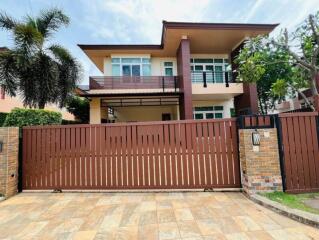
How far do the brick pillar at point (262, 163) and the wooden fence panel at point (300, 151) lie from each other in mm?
204

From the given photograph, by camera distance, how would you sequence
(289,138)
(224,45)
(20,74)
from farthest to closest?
1. (224,45)
2. (20,74)
3. (289,138)

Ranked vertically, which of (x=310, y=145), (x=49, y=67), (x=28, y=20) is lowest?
(x=310, y=145)

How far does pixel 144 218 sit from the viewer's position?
3463 millimetres

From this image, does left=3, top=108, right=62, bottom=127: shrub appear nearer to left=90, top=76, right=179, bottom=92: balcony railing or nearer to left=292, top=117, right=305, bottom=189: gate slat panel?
left=292, top=117, right=305, bottom=189: gate slat panel

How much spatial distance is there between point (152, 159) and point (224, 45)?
40.6 ft

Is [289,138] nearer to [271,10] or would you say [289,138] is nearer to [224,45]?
[271,10]

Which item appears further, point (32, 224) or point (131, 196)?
point (131, 196)

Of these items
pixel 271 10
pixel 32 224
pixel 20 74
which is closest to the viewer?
pixel 32 224

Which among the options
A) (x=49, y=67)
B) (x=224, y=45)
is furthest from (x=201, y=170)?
(x=224, y=45)

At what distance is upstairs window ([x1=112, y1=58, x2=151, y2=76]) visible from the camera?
586 inches

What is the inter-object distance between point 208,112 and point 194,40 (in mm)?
5743

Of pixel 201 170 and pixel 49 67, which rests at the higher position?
pixel 49 67

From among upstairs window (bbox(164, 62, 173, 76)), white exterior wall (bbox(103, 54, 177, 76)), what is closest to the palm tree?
white exterior wall (bbox(103, 54, 177, 76))

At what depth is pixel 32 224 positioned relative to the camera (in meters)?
3.38
